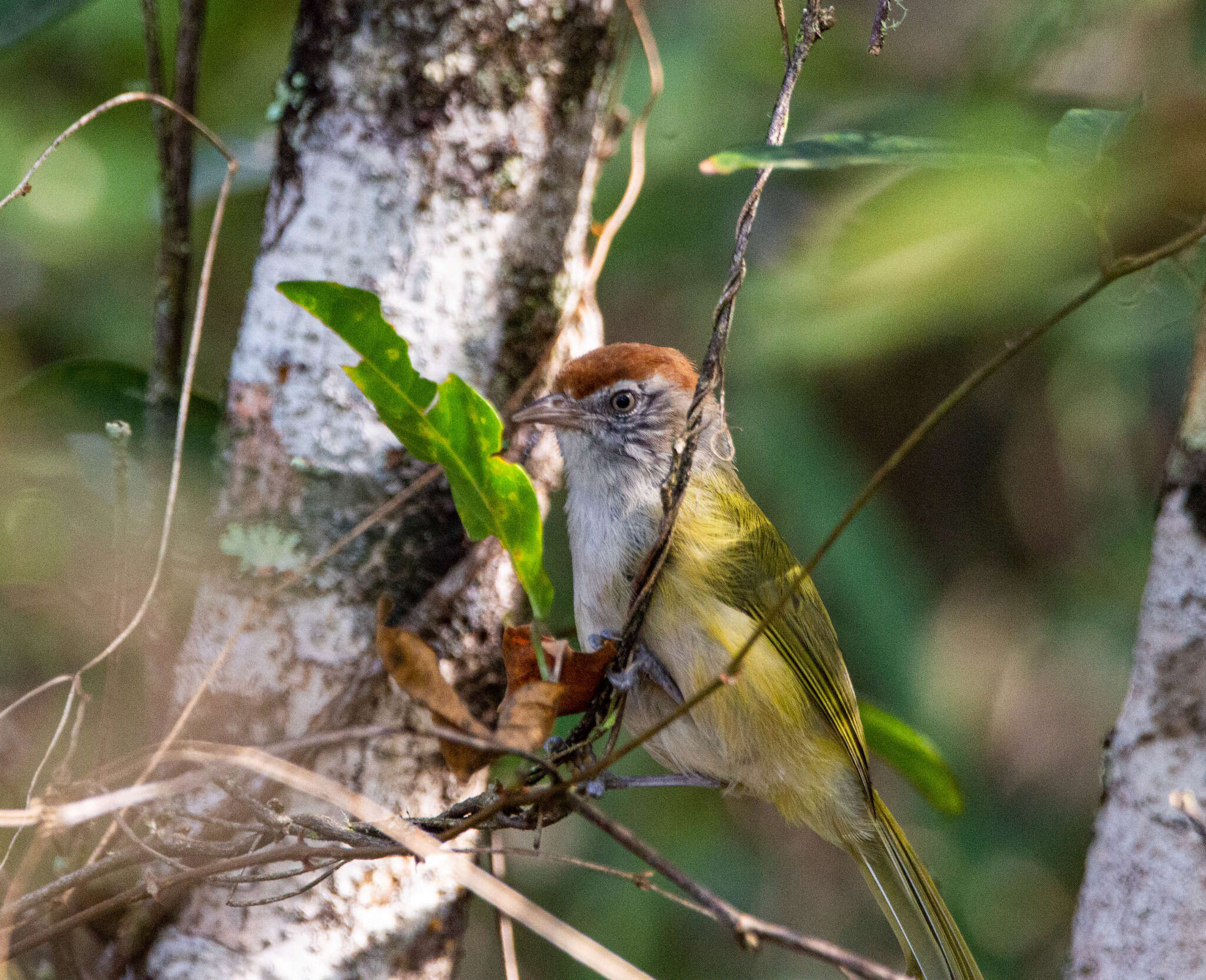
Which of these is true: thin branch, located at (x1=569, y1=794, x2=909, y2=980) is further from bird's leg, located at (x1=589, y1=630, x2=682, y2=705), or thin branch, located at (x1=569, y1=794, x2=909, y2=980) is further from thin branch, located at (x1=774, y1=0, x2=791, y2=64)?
thin branch, located at (x1=774, y1=0, x2=791, y2=64)

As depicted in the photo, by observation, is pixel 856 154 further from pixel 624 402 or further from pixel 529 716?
pixel 624 402

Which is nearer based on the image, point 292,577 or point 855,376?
point 292,577

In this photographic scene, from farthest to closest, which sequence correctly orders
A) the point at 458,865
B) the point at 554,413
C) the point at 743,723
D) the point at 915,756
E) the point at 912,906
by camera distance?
1. the point at 915,756
2. the point at 912,906
3. the point at 554,413
4. the point at 743,723
5. the point at 458,865

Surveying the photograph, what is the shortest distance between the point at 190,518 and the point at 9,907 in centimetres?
88

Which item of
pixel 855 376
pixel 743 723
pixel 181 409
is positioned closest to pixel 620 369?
pixel 743 723

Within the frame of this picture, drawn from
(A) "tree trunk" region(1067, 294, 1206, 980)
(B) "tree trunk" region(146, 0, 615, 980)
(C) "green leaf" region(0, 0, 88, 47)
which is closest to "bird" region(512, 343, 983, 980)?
(B) "tree trunk" region(146, 0, 615, 980)

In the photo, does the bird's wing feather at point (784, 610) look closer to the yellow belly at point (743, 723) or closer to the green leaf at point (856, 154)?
the yellow belly at point (743, 723)

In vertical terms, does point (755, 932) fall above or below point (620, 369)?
below

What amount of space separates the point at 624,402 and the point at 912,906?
1.32 meters

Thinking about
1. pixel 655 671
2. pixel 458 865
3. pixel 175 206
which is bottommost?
pixel 458 865

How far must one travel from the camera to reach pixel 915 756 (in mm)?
2596

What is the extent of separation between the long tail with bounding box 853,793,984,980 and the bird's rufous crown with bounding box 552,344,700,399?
1.09m

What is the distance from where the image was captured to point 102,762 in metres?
2.11

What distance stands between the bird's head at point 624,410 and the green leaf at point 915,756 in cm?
75
